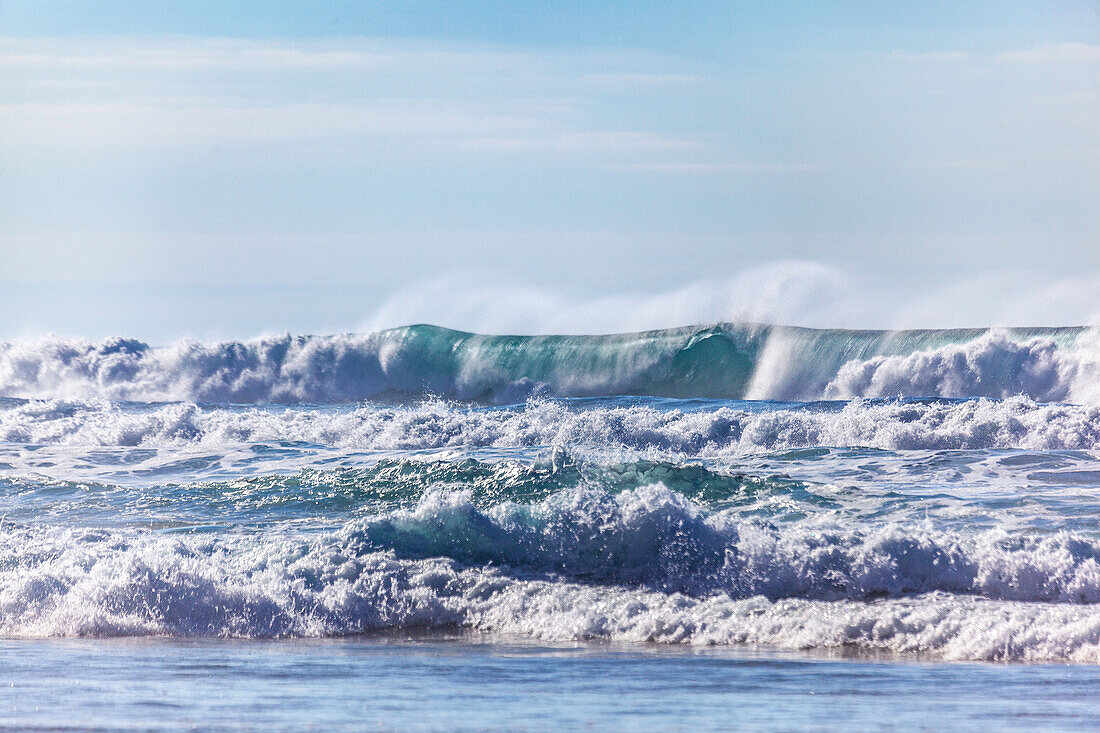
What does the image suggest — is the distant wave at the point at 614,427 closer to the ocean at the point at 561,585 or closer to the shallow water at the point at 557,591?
the ocean at the point at 561,585

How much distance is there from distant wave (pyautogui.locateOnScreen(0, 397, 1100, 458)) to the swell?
20.2 feet

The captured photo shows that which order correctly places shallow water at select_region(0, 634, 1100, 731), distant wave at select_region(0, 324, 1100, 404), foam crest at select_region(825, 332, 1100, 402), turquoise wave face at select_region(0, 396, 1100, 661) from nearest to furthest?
shallow water at select_region(0, 634, 1100, 731)
turquoise wave face at select_region(0, 396, 1100, 661)
foam crest at select_region(825, 332, 1100, 402)
distant wave at select_region(0, 324, 1100, 404)

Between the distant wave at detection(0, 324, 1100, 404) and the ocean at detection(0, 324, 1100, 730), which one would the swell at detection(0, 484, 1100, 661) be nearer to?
the ocean at detection(0, 324, 1100, 730)

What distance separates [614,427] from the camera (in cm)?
1780

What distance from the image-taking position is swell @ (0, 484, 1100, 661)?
22.7ft

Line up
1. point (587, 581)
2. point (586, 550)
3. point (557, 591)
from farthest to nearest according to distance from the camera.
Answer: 1. point (586, 550)
2. point (587, 581)
3. point (557, 591)

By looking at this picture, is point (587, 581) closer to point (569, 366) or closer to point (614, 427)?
point (614, 427)

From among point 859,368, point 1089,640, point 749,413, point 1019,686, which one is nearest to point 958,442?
point 749,413

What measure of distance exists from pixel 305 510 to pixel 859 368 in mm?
20912

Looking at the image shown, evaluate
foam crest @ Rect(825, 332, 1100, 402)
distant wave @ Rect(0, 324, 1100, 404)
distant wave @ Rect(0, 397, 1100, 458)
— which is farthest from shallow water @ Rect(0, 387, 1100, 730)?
distant wave @ Rect(0, 324, 1100, 404)

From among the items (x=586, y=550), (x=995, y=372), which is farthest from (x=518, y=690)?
(x=995, y=372)

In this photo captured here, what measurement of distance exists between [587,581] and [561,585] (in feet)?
0.84

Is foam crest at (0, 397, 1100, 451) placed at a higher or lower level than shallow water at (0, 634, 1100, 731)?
higher

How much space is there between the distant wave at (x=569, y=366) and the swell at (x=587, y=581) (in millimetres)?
19888
